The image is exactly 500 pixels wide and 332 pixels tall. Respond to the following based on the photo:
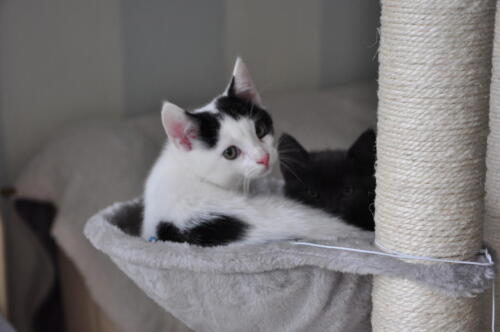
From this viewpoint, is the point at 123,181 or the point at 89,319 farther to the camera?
the point at 89,319

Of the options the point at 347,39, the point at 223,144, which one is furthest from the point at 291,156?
the point at 347,39

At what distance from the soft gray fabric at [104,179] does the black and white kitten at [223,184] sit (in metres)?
0.60

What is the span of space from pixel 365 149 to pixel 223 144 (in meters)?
0.30

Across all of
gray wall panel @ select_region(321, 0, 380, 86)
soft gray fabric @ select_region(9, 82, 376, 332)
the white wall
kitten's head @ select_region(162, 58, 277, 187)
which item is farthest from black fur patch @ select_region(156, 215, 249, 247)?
gray wall panel @ select_region(321, 0, 380, 86)

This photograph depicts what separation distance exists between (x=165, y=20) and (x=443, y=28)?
1.46 m

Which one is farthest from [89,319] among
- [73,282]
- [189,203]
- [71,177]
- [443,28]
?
[443,28]

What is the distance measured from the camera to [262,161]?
1.16 m

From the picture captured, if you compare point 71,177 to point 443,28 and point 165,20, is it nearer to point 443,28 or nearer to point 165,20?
point 165,20

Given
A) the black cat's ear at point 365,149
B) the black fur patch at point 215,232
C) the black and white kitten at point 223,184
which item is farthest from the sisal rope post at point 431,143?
the black cat's ear at point 365,149

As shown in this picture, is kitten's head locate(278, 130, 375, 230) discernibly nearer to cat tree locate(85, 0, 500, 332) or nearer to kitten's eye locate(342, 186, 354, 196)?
kitten's eye locate(342, 186, 354, 196)

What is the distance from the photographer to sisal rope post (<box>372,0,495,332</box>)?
0.82 m

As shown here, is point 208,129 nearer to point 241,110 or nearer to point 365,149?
point 241,110

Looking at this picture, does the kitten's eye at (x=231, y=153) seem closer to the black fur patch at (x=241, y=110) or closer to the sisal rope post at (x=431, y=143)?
the black fur patch at (x=241, y=110)

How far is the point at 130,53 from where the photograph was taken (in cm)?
210
